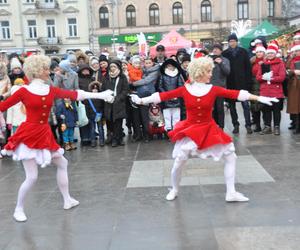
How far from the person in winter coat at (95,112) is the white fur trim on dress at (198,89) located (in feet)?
14.2

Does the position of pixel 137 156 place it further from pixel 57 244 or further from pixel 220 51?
pixel 57 244

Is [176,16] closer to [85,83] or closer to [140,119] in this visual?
[140,119]

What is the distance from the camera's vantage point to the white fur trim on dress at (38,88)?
5.29 metres

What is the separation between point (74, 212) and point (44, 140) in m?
0.94

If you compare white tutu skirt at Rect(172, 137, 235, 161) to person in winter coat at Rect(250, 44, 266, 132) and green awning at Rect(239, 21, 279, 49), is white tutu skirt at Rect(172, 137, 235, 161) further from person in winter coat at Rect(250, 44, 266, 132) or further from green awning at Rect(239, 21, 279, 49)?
green awning at Rect(239, 21, 279, 49)

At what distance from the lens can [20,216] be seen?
529 cm

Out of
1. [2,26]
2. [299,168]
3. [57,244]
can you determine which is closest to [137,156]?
[299,168]

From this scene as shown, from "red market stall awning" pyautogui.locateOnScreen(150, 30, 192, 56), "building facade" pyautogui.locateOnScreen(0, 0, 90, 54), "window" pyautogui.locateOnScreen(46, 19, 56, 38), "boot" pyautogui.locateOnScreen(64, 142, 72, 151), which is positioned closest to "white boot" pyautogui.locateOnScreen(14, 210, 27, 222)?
"boot" pyautogui.locateOnScreen(64, 142, 72, 151)

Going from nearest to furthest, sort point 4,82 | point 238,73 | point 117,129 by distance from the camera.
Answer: point 4,82, point 117,129, point 238,73

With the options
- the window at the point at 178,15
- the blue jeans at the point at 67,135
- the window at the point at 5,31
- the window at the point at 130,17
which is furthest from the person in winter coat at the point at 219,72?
the window at the point at 5,31

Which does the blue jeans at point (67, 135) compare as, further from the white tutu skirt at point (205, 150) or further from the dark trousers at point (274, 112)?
the white tutu skirt at point (205, 150)

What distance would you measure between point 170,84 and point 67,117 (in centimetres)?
222

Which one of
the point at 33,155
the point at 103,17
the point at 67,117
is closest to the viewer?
the point at 33,155

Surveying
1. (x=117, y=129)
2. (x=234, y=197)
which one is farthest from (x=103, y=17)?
(x=234, y=197)
